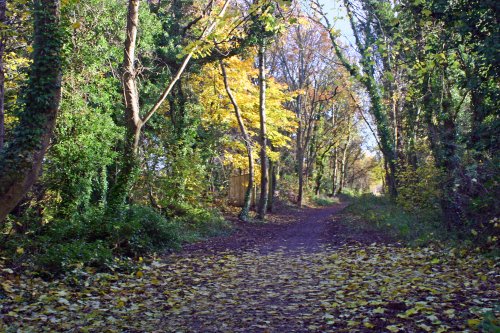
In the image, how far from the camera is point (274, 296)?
20.7 ft

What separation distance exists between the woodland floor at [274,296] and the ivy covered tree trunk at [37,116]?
1.57m

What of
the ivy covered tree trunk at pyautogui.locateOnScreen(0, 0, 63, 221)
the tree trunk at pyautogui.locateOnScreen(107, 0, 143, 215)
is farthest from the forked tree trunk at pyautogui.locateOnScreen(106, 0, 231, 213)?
the ivy covered tree trunk at pyautogui.locateOnScreen(0, 0, 63, 221)

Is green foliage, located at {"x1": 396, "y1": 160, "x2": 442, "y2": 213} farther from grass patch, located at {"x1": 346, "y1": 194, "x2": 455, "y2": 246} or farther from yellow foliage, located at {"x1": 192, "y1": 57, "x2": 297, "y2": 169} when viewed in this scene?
yellow foliage, located at {"x1": 192, "y1": 57, "x2": 297, "y2": 169}

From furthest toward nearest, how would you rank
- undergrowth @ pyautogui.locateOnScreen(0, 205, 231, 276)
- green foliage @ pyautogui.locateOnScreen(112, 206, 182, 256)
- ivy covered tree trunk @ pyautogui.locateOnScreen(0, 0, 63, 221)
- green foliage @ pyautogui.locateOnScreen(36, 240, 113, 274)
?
green foliage @ pyautogui.locateOnScreen(112, 206, 182, 256) → undergrowth @ pyautogui.locateOnScreen(0, 205, 231, 276) → green foliage @ pyautogui.locateOnScreen(36, 240, 113, 274) → ivy covered tree trunk @ pyautogui.locateOnScreen(0, 0, 63, 221)

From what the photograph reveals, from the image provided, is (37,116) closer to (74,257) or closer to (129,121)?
(74,257)

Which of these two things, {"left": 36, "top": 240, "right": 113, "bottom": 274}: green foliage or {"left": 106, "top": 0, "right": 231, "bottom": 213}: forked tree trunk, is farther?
{"left": 106, "top": 0, "right": 231, "bottom": 213}: forked tree trunk

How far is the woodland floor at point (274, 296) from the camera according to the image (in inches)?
191

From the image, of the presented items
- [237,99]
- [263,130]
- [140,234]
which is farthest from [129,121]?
[237,99]

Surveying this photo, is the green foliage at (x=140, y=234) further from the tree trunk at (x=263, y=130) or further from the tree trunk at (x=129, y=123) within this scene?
the tree trunk at (x=263, y=130)

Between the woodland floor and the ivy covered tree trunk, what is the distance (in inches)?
61.7

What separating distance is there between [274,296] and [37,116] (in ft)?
13.4

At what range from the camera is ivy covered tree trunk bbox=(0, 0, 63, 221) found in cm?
534

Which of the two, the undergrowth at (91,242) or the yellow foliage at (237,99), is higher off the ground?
the yellow foliage at (237,99)

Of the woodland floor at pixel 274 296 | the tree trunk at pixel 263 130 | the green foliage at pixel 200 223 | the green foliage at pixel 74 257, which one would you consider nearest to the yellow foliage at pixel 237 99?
the tree trunk at pixel 263 130
